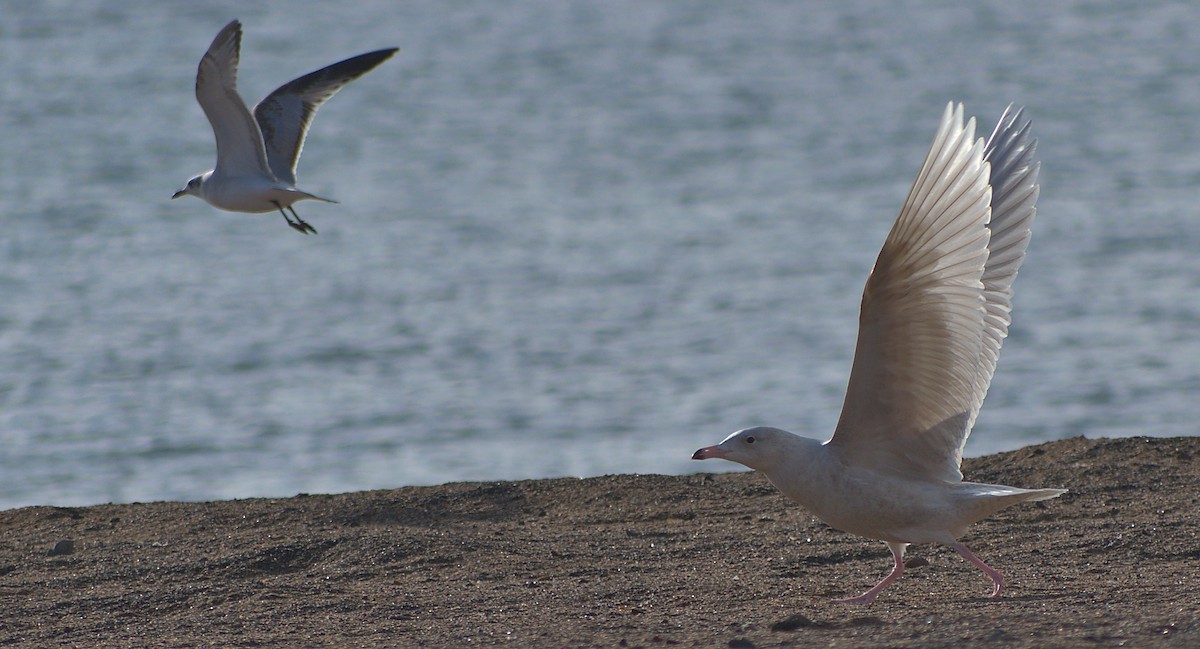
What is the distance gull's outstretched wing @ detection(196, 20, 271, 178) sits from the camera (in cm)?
967

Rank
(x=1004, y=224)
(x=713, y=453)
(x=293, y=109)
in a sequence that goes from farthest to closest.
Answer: (x=293, y=109)
(x=1004, y=224)
(x=713, y=453)

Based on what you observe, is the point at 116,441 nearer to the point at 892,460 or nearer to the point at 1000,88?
the point at 892,460

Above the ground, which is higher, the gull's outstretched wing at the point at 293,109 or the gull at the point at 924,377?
the gull's outstretched wing at the point at 293,109

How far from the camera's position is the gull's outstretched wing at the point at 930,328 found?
18.6 ft

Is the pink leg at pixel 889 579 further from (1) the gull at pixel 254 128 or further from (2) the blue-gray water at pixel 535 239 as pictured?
(2) the blue-gray water at pixel 535 239

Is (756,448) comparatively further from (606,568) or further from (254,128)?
(254,128)

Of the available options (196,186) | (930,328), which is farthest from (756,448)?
(196,186)

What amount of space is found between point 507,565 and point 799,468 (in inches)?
55.9

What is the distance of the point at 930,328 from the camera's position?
5.74 metres

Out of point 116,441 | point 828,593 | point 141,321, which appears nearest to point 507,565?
point 828,593

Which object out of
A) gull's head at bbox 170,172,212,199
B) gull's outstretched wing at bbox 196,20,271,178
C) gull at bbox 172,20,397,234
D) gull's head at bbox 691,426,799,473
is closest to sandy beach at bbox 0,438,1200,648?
gull's head at bbox 691,426,799,473

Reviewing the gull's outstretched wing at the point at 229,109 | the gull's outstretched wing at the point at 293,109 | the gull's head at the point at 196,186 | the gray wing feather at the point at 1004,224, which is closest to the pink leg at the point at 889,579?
the gray wing feather at the point at 1004,224

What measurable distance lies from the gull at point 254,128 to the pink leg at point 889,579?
4345 millimetres

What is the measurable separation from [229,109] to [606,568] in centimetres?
452
